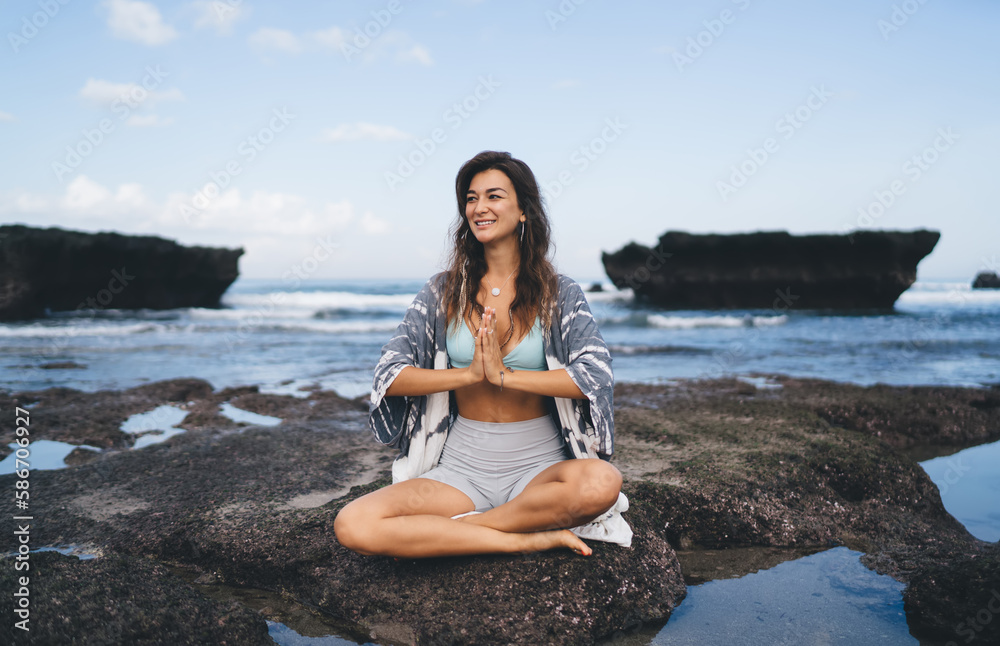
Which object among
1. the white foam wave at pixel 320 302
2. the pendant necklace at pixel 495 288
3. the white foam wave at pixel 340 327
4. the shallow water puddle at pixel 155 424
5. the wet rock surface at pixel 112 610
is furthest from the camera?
the white foam wave at pixel 320 302

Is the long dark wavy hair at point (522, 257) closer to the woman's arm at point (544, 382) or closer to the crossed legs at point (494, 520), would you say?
the woman's arm at point (544, 382)

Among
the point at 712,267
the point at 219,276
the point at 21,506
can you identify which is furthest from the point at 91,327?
the point at 712,267

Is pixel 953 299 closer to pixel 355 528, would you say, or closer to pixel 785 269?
pixel 785 269

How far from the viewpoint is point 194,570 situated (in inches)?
117

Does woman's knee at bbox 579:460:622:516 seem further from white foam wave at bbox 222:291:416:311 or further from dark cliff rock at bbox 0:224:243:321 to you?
white foam wave at bbox 222:291:416:311

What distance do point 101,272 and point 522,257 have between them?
28.6 metres

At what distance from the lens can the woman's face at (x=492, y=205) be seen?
3.01 metres

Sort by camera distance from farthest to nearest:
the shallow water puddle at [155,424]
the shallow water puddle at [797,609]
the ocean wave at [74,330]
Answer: the ocean wave at [74,330] < the shallow water puddle at [155,424] < the shallow water puddle at [797,609]

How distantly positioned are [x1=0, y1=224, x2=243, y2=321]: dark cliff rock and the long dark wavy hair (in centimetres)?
2544

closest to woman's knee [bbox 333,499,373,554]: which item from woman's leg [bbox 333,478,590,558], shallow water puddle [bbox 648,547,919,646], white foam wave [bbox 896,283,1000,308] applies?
woman's leg [bbox 333,478,590,558]

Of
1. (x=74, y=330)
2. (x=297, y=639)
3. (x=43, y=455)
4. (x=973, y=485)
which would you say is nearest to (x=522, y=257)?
(x=297, y=639)

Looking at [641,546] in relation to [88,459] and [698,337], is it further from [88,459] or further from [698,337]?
[698,337]

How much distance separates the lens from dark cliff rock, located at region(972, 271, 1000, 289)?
164 feet

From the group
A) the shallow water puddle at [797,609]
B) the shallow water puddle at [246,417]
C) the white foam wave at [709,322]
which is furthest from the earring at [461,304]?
the white foam wave at [709,322]
